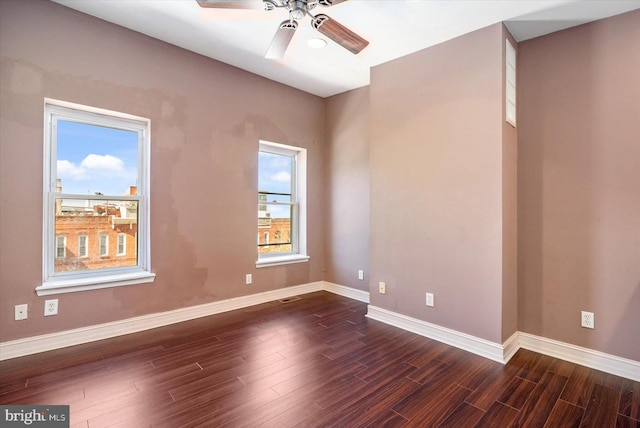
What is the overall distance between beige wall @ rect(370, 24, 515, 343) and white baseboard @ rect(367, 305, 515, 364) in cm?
6

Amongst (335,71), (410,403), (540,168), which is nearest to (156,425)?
(410,403)

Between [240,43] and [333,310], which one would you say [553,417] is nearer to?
[333,310]

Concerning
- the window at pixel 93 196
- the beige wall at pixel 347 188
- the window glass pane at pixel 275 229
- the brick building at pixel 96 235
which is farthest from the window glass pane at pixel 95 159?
the beige wall at pixel 347 188

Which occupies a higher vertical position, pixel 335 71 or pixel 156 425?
pixel 335 71

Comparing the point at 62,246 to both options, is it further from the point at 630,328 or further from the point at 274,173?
the point at 630,328

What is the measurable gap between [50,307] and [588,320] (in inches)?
179

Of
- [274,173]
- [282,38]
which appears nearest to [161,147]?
[274,173]

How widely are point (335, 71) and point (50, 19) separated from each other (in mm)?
2756

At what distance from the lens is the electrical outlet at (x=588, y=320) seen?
253cm

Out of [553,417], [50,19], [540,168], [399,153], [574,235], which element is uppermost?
[50,19]

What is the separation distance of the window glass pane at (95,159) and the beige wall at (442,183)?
2.65 m

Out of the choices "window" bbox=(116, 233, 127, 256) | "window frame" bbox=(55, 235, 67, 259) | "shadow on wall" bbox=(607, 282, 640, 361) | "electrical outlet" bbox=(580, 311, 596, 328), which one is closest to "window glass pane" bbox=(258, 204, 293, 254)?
"window" bbox=(116, 233, 127, 256)

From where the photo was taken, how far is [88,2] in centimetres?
259

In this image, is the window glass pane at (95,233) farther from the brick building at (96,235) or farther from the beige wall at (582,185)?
the beige wall at (582,185)
